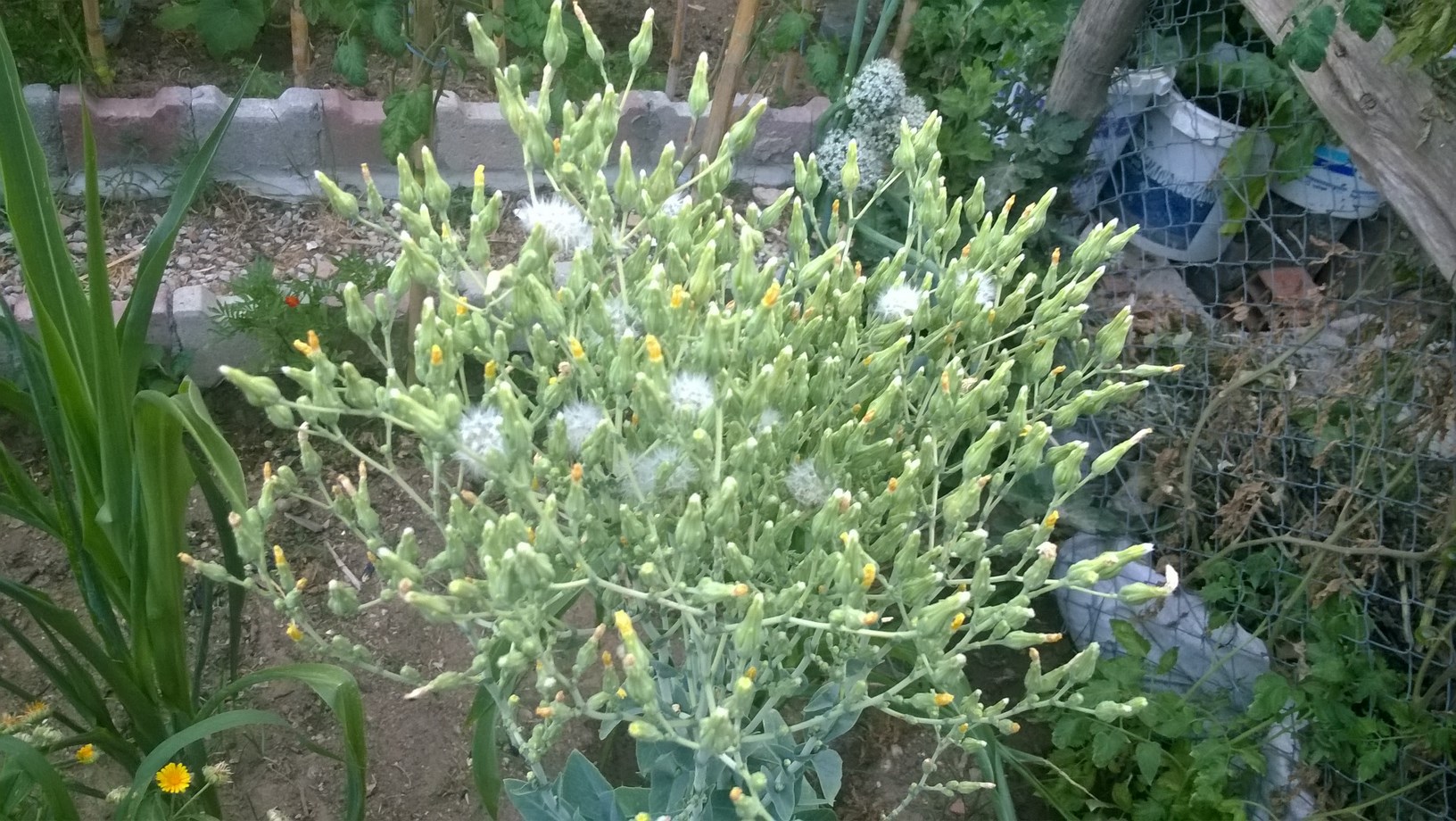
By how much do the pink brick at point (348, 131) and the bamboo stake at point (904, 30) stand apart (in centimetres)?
111

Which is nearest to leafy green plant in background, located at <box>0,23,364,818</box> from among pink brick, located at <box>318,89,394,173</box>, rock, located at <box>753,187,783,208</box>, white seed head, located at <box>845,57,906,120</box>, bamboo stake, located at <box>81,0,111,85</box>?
white seed head, located at <box>845,57,906,120</box>

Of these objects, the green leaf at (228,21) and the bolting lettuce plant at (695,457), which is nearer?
the bolting lettuce plant at (695,457)

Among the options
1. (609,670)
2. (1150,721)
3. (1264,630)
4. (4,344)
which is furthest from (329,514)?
(1264,630)

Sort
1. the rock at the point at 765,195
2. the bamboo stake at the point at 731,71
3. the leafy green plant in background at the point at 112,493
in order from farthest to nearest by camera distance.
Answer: the rock at the point at 765,195 < the bamboo stake at the point at 731,71 < the leafy green plant in background at the point at 112,493

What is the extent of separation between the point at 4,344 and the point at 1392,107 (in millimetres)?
2105

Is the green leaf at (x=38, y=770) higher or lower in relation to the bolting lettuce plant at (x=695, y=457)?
lower

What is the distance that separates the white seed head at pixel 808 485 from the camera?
787 millimetres

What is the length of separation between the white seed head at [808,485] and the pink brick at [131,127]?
196 cm

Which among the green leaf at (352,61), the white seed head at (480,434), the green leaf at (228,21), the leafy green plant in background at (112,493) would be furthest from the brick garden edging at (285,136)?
the white seed head at (480,434)

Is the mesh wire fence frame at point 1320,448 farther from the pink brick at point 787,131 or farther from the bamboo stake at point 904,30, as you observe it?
the pink brick at point 787,131

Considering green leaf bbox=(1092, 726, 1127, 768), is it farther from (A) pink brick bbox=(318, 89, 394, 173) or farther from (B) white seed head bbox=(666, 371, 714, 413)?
(A) pink brick bbox=(318, 89, 394, 173)

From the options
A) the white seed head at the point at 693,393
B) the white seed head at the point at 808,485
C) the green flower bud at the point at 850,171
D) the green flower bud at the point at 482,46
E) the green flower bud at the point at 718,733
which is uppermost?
the green flower bud at the point at 482,46

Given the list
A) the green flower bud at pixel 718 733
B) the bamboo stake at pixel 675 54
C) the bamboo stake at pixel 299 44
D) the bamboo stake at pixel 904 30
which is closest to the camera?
the green flower bud at pixel 718 733

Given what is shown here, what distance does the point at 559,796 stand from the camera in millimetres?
871
